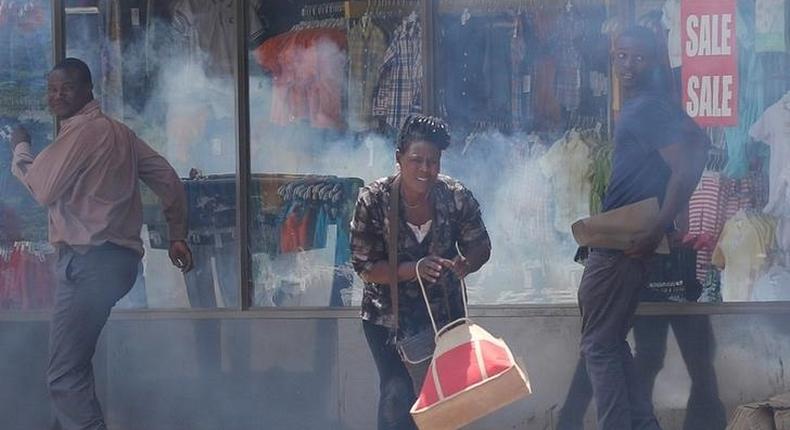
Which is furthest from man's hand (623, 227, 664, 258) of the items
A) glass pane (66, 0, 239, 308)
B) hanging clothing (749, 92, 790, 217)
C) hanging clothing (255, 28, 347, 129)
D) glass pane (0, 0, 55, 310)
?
glass pane (0, 0, 55, 310)

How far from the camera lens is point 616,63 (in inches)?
256

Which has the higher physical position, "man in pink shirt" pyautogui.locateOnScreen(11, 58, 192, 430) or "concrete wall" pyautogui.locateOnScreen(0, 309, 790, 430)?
"man in pink shirt" pyautogui.locateOnScreen(11, 58, 192, 430)

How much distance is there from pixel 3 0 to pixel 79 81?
188cm

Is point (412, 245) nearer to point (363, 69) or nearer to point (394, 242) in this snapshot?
point (394, 242)

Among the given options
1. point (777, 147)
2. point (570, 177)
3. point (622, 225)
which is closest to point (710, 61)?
point (777, 147)

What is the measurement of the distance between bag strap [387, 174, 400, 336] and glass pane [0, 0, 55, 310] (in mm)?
3077

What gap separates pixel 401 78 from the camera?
7922 millimetres

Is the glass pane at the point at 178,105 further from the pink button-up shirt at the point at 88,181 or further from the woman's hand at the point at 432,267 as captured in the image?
the woman's hand at the point at 432,267

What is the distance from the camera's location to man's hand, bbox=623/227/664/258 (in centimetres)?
627

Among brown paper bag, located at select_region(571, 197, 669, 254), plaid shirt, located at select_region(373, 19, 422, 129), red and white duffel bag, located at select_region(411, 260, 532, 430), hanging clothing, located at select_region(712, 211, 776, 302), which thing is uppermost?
plaid shirt, located at select_region(373, 19, 422, 129)

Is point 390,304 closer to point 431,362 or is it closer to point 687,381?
point 431,362

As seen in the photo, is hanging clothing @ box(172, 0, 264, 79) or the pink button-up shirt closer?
the pink button-up shirt

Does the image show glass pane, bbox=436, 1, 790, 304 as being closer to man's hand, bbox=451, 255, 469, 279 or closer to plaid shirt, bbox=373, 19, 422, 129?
plaid shirt, bbox=373, 19, 422, 129

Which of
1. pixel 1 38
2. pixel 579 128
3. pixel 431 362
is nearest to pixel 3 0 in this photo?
pixel 1 38
